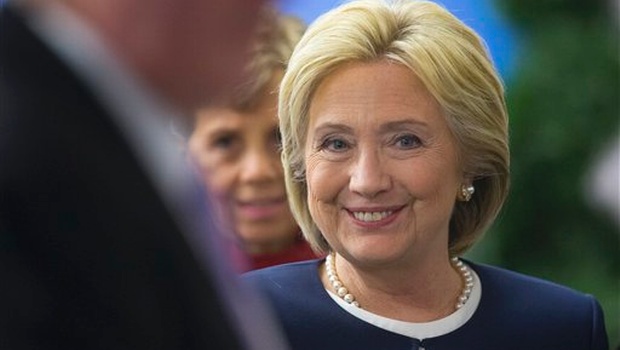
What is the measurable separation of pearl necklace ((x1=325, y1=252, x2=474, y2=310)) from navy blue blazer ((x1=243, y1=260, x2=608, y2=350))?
0.03 metres

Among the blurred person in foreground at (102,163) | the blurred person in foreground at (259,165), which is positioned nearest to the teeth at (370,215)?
the blurred person in foreground at (259,165)

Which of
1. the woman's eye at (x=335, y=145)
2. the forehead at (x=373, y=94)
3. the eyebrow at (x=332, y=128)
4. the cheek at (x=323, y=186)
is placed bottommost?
the cheek at (x=323, y=186)

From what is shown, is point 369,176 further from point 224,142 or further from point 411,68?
point 224,142

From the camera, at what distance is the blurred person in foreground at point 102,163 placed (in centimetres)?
168

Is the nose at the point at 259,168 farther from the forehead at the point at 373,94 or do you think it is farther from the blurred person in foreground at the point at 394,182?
the forehead at the point at 373,94

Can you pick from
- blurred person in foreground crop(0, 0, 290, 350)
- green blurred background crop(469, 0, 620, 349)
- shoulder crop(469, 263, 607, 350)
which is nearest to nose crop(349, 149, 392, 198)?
shoulder crop(469, 263, 607, 350)

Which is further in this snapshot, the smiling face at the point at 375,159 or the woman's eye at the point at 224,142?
the woman's eye at the point at 224,142

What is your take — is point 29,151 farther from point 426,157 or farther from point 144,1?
point 426,157

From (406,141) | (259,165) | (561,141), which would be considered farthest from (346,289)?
(561,141)

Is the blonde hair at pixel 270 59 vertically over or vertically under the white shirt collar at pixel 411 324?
over

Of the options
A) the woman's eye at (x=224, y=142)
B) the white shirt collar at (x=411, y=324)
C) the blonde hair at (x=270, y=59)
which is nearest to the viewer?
the white shirt collar at (x=411, y=324)

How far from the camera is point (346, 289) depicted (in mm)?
3320

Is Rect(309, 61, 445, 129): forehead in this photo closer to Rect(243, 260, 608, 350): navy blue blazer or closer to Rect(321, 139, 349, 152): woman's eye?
Rect(321, 139, 349, 152): woman's eye

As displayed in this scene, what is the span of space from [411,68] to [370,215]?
0.98ft
